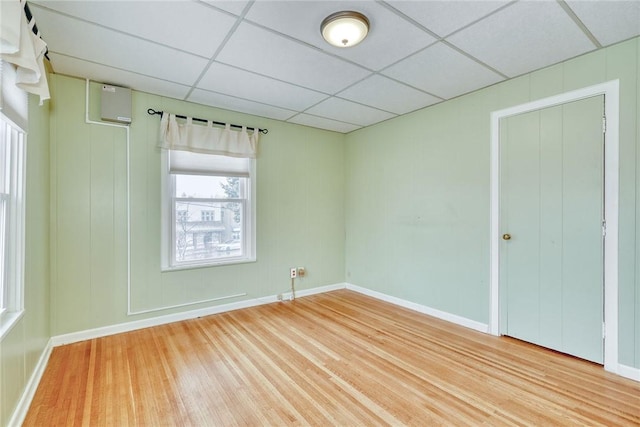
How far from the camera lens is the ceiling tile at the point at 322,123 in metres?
4.13

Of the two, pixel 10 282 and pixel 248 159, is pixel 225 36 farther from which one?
pixel 10 282

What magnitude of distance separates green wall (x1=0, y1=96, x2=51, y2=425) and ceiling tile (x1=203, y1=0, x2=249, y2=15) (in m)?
1.53

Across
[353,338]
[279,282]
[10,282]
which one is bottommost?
[353,338]

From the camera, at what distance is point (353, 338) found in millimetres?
2986

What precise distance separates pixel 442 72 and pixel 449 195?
1344mm

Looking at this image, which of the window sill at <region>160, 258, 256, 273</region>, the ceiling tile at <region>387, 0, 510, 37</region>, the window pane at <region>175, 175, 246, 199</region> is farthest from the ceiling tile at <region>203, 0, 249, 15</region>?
the window sill at <region>160, 258, 256, 273</region>

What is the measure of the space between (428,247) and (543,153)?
1.53m

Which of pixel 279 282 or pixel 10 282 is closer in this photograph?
pixel 10 282

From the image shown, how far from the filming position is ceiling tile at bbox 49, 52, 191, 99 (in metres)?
2.58

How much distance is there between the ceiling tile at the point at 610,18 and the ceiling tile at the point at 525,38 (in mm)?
67

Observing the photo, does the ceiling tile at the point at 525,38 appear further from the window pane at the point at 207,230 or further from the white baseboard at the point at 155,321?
the white baseboard at the point at 155,321

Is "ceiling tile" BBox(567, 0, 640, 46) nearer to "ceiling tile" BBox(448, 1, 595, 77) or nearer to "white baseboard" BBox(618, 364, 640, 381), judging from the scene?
"ceiling tile" BBox(448, 1, 595, 77)

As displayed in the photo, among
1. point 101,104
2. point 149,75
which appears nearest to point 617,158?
point 149,75

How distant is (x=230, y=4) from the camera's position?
6.12 feet
